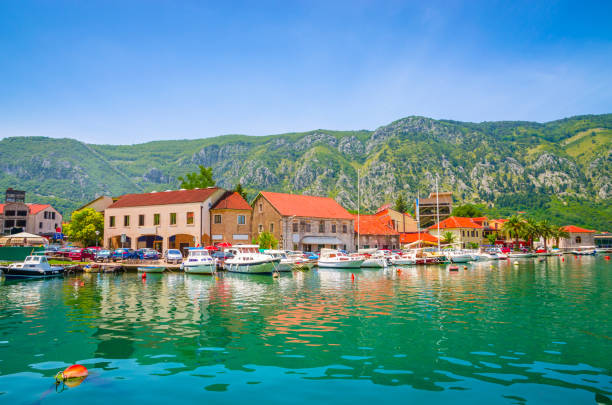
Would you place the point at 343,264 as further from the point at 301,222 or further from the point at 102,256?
the point at 102,256

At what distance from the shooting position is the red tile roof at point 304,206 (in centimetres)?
7762

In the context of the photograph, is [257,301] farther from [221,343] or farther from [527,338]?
[527,338]

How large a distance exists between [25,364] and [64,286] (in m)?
28.9

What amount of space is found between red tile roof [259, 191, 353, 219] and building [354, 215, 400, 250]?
5600mm

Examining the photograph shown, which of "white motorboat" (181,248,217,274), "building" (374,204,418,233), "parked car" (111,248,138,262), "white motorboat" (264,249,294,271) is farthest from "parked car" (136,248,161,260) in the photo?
"building" (374,204,418,233)

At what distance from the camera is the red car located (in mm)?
63438

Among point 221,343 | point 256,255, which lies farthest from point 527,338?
point 256,255

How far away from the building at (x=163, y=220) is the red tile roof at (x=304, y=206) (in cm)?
1047

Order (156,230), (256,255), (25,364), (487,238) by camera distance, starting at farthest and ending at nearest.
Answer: (487,238)
(156,230)
(256,255)
(25,364)

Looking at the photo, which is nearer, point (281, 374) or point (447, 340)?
point (281, 374)

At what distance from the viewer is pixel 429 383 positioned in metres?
11.8

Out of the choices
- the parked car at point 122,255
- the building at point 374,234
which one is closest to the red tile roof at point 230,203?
the parked car at point 122,255

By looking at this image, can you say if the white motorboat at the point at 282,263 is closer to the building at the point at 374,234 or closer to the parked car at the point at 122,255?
the parked car at the point at 122,255

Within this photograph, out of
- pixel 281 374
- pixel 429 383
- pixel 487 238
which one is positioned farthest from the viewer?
pixel 487 238
